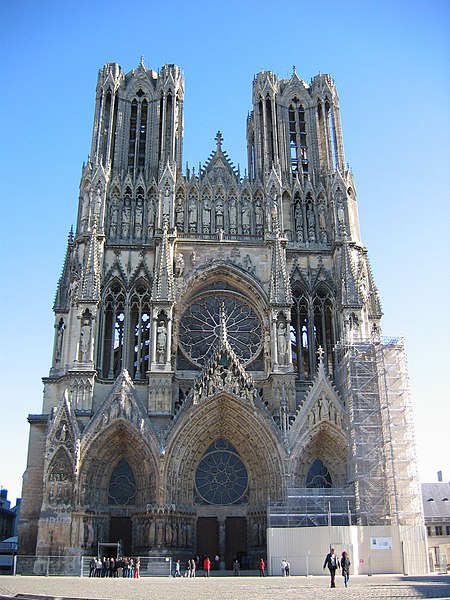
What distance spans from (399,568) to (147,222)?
1894 cm

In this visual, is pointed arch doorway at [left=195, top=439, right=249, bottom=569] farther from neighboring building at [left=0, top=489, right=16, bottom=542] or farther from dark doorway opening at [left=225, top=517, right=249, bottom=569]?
neighboring building at [left=0, top=489, right=16, bottom=542]

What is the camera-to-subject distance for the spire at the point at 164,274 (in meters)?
30.0

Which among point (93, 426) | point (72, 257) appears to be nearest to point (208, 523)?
point (93, 426)

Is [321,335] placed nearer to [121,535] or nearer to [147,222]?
[147,222]

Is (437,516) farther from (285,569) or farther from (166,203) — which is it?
(166,203)

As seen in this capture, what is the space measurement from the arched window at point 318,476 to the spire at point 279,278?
7082mm

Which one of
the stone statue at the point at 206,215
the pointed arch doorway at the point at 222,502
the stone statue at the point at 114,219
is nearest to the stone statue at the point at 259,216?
the stone statue at the point at 206,215

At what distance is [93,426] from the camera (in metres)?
27.0

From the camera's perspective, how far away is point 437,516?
143ft

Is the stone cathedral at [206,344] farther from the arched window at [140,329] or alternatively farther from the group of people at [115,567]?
the group of people at [115,567]

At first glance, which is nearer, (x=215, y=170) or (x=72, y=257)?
(x=72, y=257)

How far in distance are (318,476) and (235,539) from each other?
168 inches

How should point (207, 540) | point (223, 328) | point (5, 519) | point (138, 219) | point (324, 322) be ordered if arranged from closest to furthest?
point (207, 540), point (223, 328), point (324, 322), point (138, 219), point (5, 519)

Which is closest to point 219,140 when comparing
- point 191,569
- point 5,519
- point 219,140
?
point 219,140
